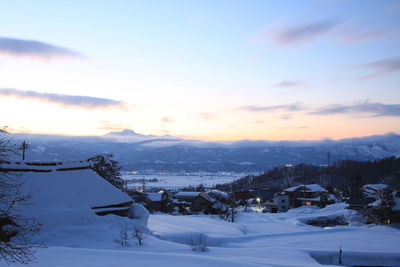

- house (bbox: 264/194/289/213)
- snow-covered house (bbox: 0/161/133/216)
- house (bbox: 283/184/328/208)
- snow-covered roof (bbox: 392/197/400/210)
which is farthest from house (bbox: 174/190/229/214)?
snow-covered house (bbox: 0/161/133/216)

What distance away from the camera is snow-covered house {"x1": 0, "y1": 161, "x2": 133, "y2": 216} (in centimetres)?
1872

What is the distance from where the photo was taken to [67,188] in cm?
2041

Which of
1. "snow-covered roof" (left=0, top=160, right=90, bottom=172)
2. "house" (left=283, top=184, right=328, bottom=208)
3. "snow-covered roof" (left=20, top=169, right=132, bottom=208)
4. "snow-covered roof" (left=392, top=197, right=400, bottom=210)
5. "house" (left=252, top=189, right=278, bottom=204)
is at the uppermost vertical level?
"snow-covered roof" (left=0, top=160, right=90, bottom=172)

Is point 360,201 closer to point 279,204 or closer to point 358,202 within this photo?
point 358,202

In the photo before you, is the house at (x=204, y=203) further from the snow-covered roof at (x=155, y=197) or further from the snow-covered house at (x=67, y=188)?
the snow-covered house at (x=67, y=188)

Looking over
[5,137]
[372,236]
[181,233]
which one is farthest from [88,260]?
[372,236]

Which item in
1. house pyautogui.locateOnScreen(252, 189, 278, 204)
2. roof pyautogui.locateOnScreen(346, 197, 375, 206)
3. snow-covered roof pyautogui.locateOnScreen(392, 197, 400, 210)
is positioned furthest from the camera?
house pyautogui.locateOnScreen(252, 189, 278, 204)

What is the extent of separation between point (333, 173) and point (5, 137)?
513 feet

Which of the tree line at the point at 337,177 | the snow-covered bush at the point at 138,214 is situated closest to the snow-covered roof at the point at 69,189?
the snow-covered bush at the point at 138,214

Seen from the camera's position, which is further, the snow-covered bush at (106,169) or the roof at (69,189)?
the snow-covered bush at (106,169)

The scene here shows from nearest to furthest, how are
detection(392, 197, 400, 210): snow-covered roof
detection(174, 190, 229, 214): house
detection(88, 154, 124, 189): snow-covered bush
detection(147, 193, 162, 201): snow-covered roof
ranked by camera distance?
detection(392, 197, 400, 210): snow-covered roof
detection(88, 154, 124, 189): snow-covered bush
detection(174, 190, 229, 214): house
detection(147, 193, 162, 201): snow-covered roof

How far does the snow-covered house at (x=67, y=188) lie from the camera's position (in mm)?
18719

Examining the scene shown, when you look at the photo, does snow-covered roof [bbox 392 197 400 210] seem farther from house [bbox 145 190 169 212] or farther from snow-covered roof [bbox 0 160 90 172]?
house [bbox 145 190 169 212]

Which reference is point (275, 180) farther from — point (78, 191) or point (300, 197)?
point (78, 191)
